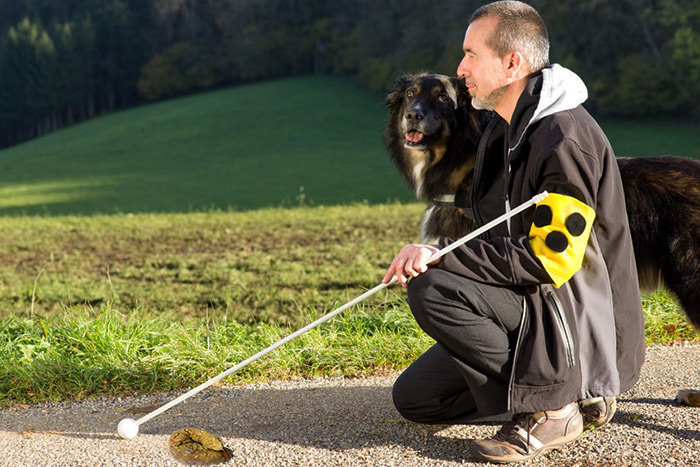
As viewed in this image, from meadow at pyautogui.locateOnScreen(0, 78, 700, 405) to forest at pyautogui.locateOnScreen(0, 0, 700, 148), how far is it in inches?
480

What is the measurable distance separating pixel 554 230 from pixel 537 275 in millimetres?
183

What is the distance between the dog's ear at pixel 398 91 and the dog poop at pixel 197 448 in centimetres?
320

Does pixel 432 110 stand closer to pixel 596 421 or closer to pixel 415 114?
pixel 415 114

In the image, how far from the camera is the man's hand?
3045 mm

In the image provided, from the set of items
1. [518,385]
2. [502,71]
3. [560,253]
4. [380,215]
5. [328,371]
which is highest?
[502,71]

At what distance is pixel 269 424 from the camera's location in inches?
147

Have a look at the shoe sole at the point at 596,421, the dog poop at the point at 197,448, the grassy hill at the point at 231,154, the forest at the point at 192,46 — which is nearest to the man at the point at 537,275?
the shoe sole at the point at 596,421

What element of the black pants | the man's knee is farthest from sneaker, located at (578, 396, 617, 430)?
the man's knee

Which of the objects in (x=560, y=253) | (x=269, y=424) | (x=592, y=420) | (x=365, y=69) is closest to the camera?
(x=560, y=253)

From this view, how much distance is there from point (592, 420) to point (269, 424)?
57.7 inches

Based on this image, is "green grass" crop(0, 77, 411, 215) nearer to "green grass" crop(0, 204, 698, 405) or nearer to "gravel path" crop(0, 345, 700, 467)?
"green grass" crop(0, 204, 698, 405)

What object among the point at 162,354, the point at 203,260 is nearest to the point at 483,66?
the point at 162,354

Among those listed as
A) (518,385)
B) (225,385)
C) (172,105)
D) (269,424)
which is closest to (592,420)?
(518,385)

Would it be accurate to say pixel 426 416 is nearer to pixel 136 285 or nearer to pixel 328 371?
pixel 328 371
